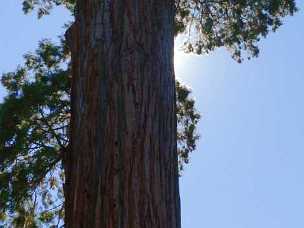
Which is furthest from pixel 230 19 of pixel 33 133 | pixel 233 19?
pixel 33 133

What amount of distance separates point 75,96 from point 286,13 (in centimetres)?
771

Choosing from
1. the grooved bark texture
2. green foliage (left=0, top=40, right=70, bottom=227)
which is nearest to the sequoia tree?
the grooved bark texture

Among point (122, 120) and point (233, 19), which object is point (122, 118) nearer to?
point (122, 120)

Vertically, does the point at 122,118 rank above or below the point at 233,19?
below

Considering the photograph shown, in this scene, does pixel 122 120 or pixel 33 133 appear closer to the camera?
pixel 122 120

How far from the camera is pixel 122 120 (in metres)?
3.10

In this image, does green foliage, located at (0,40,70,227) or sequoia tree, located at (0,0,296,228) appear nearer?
sequoia tree, located at (0,0,296,228)

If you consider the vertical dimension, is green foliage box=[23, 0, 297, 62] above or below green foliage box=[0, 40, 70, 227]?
above

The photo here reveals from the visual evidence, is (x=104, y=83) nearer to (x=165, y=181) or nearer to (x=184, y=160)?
(x=165, y=181)

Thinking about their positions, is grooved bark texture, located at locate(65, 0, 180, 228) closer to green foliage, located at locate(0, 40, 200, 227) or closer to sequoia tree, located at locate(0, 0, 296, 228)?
sequoia tree, located at locate(0, 0, 296, 228)

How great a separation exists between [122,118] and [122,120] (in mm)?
12

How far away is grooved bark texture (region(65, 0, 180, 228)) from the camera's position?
2889mm

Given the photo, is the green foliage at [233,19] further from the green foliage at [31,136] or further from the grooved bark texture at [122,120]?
the grooved bark texture at [122,120]

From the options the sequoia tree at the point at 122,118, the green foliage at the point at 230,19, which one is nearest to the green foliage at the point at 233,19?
the green foliage at the point at 230,19
